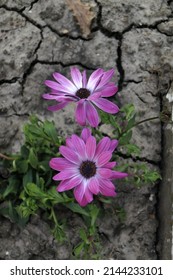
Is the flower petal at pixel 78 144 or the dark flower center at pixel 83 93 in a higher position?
the dark flower center at pixel 83 93

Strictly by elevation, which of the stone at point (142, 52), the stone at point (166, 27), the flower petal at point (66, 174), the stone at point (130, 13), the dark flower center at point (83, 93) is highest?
the stone at point (130, 13)

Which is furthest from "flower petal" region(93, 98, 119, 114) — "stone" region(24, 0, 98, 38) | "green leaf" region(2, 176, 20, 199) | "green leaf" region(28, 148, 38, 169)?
"stone" region(24, 0, 98, 38)

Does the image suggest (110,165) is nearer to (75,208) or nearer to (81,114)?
(81,114)

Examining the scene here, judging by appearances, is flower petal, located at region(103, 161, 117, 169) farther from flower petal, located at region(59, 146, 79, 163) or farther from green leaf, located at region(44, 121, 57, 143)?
green leaf, located at region(44, 121, 57, 143)

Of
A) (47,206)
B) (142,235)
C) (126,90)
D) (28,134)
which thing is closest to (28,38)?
(126,90)

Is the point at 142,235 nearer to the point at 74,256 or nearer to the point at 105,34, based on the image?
the point at 74,256

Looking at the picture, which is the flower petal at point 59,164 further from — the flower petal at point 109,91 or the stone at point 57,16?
the stone at point 57,16

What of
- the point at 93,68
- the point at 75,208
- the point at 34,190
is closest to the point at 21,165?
the point at 34,190

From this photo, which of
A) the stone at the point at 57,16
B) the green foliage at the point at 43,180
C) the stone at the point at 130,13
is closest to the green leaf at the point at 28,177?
the green foliage at the point at 43,180
